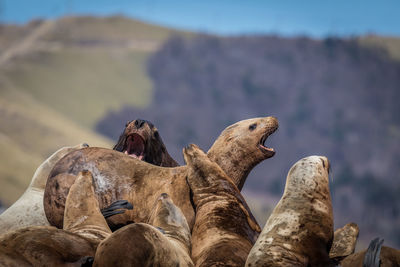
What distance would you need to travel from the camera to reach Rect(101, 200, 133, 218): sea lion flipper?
254 inches

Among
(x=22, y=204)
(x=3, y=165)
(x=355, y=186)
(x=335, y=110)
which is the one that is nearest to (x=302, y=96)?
(x=335, y=110)

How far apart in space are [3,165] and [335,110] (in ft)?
310

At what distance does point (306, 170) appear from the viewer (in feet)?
18.7

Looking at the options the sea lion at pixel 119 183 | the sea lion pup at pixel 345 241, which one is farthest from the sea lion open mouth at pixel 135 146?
the sea lion pup at pixel 345 241

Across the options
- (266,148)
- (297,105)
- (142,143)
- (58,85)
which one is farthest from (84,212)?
(297,105)

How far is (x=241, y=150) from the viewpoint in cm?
754

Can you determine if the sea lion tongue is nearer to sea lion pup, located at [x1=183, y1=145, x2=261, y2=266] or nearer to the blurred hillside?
sea lion pup, located at [x1=183, y1=145, x2=261, y2=266]

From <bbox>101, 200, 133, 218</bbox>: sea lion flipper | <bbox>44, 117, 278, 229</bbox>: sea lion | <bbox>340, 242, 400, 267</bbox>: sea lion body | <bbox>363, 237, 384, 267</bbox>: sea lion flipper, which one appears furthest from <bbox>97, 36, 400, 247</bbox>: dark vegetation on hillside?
<bbox>363, 237, 384, 267</bbox>: sea lion flipper

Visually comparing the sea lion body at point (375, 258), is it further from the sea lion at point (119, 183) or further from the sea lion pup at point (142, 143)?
the sea lion pup at point (142, 143)

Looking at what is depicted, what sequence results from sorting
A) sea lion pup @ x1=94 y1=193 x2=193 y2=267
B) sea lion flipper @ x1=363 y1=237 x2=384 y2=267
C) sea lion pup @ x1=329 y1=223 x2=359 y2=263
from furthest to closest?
sea lion pup @ x1=329 y1=223 x2=359 y2=263 → sea lion flipper @ x1=363 y1=237 x2=384 y2=267 → sea lion pup @ x1=94 y1=193 x2=193 y2=267

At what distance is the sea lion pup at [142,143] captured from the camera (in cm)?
807

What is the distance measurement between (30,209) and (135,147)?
152cm

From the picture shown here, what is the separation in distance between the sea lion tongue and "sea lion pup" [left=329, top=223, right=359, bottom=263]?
2747mm

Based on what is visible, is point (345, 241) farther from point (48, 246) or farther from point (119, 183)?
point (48, 246)
